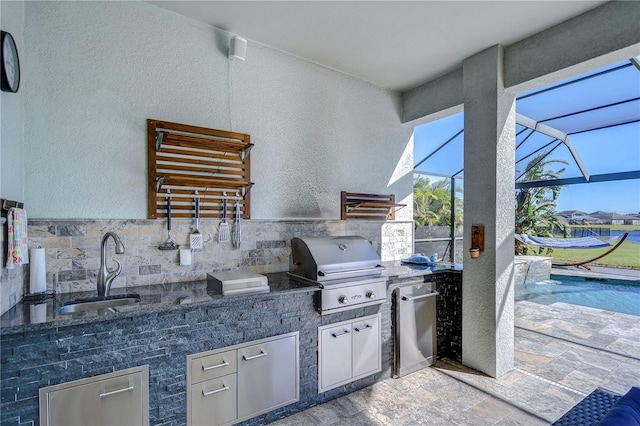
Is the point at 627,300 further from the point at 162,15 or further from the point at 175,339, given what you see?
the point at 162,15

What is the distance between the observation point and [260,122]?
292 centimetres

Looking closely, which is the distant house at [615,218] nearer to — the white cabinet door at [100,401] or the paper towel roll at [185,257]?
the paper towel roll at [185,257]

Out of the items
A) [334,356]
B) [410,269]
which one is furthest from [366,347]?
[410,269]

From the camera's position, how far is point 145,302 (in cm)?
188

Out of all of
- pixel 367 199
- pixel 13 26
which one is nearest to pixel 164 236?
pixel 13 26

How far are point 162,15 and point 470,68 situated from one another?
9.44ft

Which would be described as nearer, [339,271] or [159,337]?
[159,337]

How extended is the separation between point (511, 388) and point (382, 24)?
11.0 feet

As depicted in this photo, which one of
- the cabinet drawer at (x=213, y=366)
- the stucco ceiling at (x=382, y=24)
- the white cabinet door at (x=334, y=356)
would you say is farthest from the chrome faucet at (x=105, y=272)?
the stucco ceiling at (x=382, y=24)

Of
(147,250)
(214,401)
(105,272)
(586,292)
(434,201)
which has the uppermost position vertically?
(434,201)

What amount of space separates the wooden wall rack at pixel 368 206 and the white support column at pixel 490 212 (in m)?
0.97

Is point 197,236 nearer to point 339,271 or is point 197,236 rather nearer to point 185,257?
point 185,257

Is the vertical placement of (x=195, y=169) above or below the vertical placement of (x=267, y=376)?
above

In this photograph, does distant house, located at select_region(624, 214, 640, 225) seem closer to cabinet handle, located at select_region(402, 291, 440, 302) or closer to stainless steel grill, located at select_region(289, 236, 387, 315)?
cabinet handle, located at select_region(402, 291, 440, 302)
